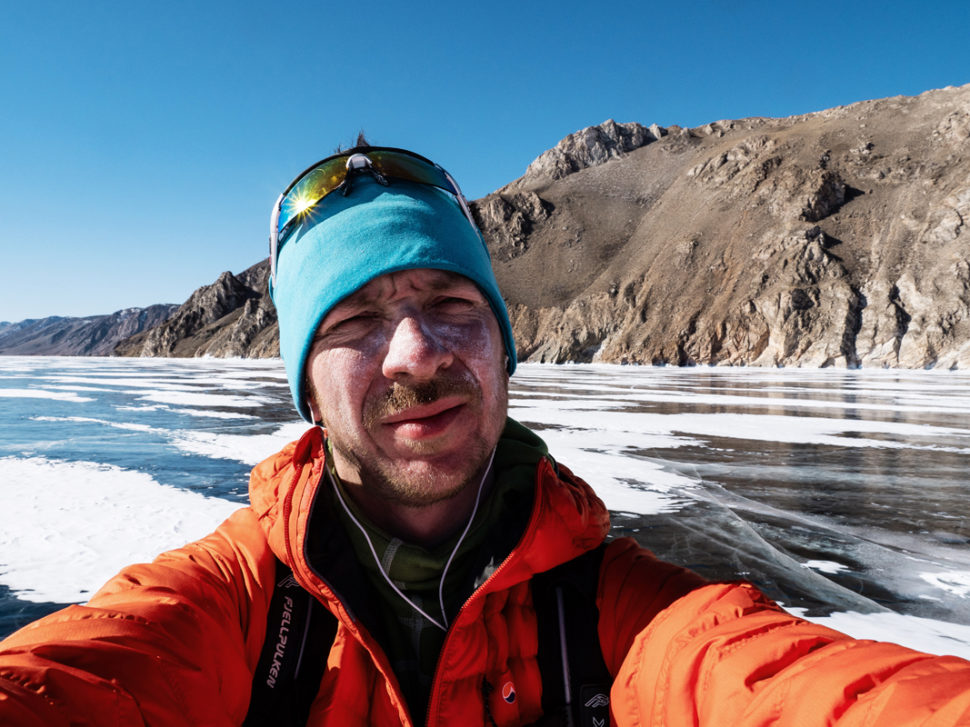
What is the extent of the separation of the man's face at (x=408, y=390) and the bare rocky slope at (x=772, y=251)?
152ft

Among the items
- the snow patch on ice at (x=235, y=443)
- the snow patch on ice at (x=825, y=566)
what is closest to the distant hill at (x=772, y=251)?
the snow patch on ice at (x=825, y=566)

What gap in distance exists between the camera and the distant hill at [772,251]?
41594 millimetres

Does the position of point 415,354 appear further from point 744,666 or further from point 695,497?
point 695,497

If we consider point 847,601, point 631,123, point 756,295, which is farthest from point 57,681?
point 631,123

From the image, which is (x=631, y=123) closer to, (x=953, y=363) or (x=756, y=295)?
(x=756, y=295)

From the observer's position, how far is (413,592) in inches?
60.6

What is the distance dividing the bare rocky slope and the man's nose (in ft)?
153

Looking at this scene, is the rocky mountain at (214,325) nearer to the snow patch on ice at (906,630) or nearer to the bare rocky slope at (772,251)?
the bare rocky slope at (772,251)

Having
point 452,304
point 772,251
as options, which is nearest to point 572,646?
point 452,304

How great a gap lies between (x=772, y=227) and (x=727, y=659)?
60.0 m

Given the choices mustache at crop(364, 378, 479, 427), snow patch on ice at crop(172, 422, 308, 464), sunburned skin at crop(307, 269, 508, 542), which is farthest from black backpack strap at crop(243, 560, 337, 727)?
snow patch on ice at crop(172, 422, 308, 464)

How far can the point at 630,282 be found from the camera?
2354 inches

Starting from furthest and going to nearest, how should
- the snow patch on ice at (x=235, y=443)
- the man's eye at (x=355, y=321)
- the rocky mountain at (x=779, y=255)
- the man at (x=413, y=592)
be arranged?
1. the rocky mountain at (x=779, y=255)
2. the snow patch on ice at (x=235, y=443)
3. the man's eye at (x=355, y=321)
4. the man at (x=413, y=592)

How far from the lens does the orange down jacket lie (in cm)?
92
